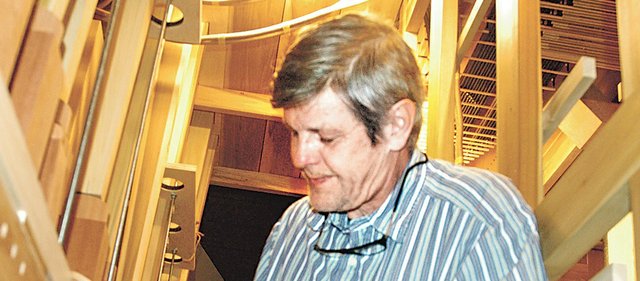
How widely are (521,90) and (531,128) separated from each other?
0.15 meters

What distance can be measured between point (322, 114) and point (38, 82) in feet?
2.77

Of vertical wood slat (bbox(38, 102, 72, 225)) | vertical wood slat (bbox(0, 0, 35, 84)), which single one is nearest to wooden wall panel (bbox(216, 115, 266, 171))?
vertical wood slat (bbox(38, 102, 72, 225))

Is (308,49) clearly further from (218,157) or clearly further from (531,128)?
(218,157)

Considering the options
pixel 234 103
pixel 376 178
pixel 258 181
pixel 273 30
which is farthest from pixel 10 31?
pixel 258 181

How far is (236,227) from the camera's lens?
551 cm

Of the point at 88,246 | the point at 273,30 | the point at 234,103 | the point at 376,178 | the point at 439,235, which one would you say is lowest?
the point at 88,246

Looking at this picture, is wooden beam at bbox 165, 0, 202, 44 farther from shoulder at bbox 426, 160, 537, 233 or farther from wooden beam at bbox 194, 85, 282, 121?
wooden beam at bbox 194, 85, 282, 121

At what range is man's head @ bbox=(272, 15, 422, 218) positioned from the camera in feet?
5.79

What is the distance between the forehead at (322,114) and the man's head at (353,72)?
0.01m

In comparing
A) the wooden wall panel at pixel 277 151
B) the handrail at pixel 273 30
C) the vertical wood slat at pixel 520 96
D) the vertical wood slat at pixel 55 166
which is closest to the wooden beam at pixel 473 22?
the vertical wood slat at pixel 520 96

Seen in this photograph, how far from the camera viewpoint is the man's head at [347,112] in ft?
5.79

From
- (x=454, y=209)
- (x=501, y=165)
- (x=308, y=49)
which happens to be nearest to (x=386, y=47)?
(x=308, y=49)

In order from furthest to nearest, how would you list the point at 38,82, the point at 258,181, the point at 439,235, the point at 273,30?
the point at 258,181 → the point at 273,30 → the point at 439,235 → the point at 38,82

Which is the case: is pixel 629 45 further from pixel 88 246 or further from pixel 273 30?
pixel 273 30
